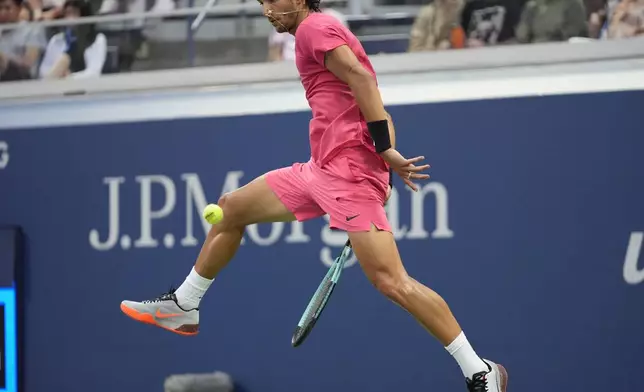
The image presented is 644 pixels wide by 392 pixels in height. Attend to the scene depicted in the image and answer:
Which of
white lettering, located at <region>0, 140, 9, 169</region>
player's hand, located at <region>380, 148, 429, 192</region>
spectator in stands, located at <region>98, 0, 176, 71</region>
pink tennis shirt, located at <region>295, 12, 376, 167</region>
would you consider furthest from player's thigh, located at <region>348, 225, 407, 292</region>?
white lettering, located at <region>0, 140, 9, 169</region>

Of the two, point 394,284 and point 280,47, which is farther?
point 280,47

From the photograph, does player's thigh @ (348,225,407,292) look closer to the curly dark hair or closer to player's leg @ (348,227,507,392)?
player's leg @ (348,227,507,392)

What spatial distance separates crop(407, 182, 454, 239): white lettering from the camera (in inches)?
263

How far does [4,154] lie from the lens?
7910mm

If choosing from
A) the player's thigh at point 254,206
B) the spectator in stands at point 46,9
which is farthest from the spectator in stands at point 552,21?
the spectator in stands at point 46,9

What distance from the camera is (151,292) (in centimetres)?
746

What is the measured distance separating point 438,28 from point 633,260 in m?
1.70

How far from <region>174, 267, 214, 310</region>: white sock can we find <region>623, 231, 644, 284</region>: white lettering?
8.03ft

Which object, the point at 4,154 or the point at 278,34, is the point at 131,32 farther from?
the point at 4,154

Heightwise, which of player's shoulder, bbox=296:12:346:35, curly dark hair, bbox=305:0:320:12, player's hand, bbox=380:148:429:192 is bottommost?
A: player's hand, bbox=380:148:429:192

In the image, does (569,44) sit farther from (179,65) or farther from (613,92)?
(179,65)

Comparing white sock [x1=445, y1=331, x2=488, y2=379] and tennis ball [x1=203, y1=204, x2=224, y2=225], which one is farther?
tennis ball [x1=203, y1=204, x2=224, y2=225]

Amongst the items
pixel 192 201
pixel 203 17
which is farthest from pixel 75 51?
pixel 192 201

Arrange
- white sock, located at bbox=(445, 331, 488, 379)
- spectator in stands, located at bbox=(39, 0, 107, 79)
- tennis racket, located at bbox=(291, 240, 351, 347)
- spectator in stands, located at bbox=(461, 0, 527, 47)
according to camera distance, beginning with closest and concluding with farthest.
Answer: white sock, located at bbox=(445, 331, 488, 379) → tennis racket, located at bbox=(291, 240, 351, 347) → spectator in stands, located at bbox=(461, 0, 527, 47) → spectator in stands, located at bbox=(39, 0, 107, 79)
